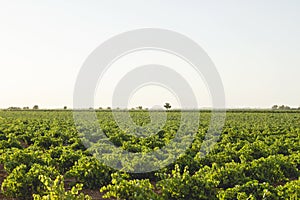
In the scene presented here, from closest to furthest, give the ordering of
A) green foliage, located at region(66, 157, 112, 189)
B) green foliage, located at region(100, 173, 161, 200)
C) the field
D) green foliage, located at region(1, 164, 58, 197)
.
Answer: green foliage, located at region(100, 173, 161, 200), the field, green foliage, located at region(1, 164, 58, 197), green foliage, located at region(66, 157, 112, 189)

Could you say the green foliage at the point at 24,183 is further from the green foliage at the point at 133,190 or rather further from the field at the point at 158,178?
the green foliage at the point at 133,190

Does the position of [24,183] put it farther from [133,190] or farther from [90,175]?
[133,190]

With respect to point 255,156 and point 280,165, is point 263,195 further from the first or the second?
point 255,156

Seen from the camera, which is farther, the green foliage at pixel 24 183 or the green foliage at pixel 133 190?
the green foliage at pixel 24 183

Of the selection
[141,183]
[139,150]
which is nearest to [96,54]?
[139,150]

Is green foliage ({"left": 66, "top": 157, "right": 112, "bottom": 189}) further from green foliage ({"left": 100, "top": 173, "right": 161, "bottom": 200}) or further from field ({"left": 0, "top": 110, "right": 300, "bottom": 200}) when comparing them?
green foliage ({"left": 100, "top": 173, "right": 161, "bottom": 200})

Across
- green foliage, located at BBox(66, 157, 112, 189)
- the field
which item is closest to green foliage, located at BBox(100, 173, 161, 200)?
the field

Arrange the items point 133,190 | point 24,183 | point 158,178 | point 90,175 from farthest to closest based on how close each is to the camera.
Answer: point 158,178 < point 90,175 < point 24,183 < point 133,190

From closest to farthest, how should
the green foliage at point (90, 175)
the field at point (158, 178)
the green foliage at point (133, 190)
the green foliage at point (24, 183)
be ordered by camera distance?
the green foliage at point (133, 190) → the field at point (158, 178) → the green foliage at point (24, 183) → the green foliage at point (90, 175)

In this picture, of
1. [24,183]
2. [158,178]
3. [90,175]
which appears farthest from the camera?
[158,178]

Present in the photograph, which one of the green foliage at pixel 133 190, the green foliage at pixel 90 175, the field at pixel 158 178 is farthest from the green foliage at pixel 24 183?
the green foliage at pixel 133 190

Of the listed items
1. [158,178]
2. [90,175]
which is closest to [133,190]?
[90,175]

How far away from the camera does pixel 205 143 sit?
15.2m

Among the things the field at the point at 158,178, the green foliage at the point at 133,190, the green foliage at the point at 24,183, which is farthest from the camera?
the green foliage at the point at 24,183
